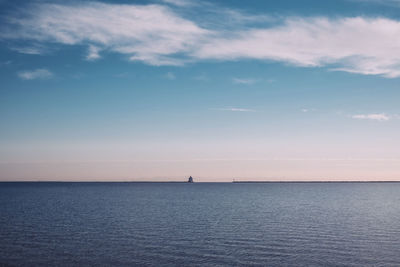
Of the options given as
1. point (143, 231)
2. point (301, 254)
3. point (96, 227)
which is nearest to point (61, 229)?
point (96, 227)

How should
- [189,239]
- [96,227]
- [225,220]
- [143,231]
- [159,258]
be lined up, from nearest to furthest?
[159,258]
[189,239]
[143,231]
[96,227]
[225,220]

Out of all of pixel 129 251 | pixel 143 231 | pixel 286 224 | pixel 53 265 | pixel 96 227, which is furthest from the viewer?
pixel 286 224

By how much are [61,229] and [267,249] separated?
110 feet

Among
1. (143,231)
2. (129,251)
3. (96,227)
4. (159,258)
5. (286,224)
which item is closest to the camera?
(159,258)

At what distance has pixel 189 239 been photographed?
4703cm

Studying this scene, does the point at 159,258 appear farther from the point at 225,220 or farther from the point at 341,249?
the point at 225,220

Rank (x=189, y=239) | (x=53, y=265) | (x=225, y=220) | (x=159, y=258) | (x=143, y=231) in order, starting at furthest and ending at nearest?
(x=225, y=220)
(x=143, y=231)
(x=189, y=239)
(x=159, y=258)
(x=53, y=265)

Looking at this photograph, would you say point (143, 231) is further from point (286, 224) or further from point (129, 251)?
point (286, 224)

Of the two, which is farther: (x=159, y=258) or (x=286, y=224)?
(x=286, y=224)

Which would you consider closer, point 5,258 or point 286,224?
point 5,258

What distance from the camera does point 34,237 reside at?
158 ft

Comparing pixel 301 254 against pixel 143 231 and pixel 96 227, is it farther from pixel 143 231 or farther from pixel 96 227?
pixel 96 227

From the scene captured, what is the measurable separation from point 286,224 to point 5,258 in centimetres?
4423

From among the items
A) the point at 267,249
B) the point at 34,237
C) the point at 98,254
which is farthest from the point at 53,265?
the point at 267,249
